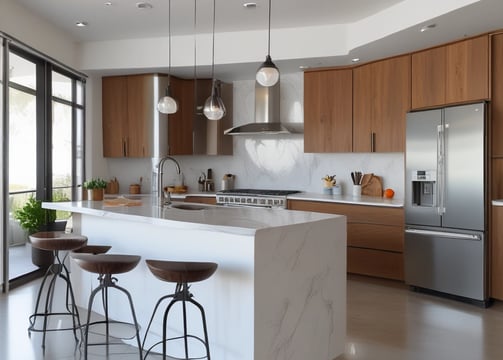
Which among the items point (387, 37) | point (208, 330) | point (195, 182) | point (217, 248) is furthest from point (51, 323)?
point (387, 37)

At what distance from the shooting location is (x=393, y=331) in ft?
10.6

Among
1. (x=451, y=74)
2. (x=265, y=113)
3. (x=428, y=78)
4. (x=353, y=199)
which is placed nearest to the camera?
(x=451, y=74)

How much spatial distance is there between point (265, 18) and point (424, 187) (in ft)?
7.82

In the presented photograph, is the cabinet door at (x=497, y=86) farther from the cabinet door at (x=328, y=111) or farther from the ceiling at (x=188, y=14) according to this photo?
the cabinet door at (x=328, y=111)

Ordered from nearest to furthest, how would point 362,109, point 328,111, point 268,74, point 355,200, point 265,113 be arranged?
point 268,74 < point 355,200 < point 362,109 < point 328,111 < point 265,113

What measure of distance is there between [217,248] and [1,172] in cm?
266

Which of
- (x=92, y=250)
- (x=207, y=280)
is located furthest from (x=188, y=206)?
(x=207, y=280)

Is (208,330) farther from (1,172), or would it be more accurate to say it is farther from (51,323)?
(1,172)

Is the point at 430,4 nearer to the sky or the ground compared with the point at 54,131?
nearer to the sky

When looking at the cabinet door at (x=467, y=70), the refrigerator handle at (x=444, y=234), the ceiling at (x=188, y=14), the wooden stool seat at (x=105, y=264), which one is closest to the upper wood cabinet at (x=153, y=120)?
the ceiling at (x=188, y=14)

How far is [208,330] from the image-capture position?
2637 mm

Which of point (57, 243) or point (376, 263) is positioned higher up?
point (57, 243)

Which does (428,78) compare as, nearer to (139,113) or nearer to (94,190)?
(94,190)

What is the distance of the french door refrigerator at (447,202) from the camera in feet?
12.5
